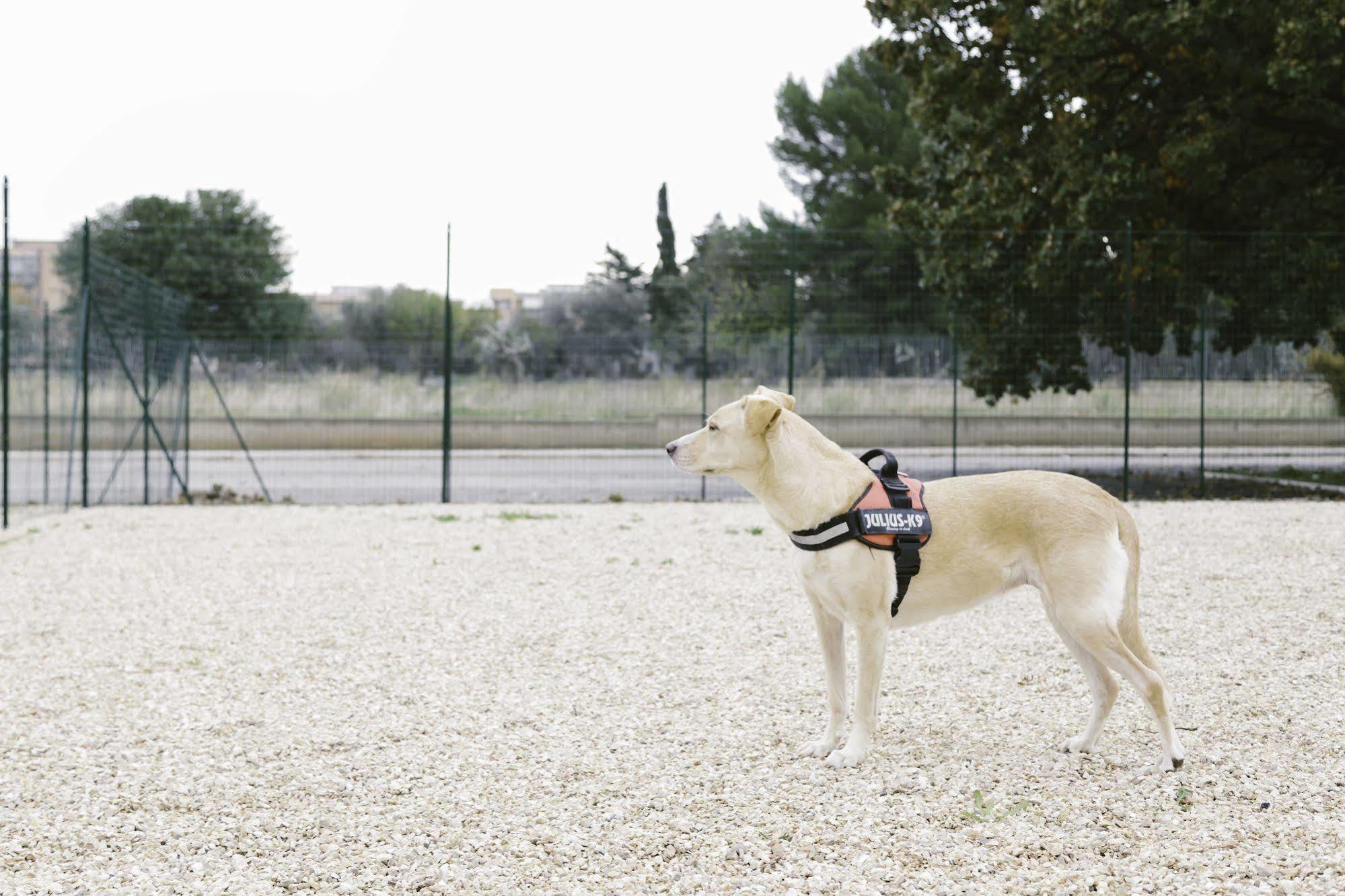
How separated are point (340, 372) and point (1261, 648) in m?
13.2

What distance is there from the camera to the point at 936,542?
4.18 metres

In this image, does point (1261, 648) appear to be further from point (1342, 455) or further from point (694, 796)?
point (1342, 455)

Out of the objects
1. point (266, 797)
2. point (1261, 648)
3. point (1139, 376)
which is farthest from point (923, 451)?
point (266, 797)

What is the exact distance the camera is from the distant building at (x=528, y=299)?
1460 centimetres

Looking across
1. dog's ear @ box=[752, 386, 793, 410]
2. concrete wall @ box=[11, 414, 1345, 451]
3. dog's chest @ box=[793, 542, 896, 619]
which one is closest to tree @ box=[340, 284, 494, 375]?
concrete wall @ box=[11, 414, 1345, 451]

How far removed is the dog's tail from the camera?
13.5 ft

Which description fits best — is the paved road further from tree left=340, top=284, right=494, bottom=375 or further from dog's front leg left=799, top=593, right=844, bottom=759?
dog's front leg left=799, top=593, right=844, bottom=759

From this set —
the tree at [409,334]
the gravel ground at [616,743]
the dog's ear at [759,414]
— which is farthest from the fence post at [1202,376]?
the dog's ear at [759,414]

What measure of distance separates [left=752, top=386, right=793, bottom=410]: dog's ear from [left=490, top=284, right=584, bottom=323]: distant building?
10.2 metres

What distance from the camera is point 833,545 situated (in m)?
4.12

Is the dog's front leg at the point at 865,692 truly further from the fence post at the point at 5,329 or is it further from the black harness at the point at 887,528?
the fence post at the point at 5,329

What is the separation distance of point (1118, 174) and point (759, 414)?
479 inches

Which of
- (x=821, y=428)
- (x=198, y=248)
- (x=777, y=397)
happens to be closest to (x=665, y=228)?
(x=198, y=248)

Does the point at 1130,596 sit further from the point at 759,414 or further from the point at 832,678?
the point at 759,414
